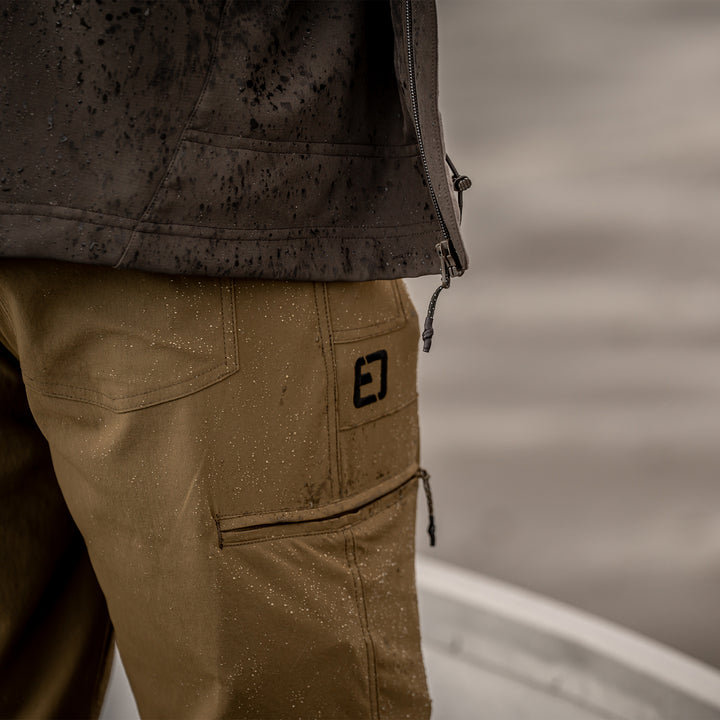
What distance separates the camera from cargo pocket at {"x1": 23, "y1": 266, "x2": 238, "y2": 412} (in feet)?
1.73

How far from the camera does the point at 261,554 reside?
547 mm

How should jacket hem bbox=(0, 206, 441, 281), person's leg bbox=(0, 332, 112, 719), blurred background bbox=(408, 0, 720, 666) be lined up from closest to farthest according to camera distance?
1. jacket hem bbox=(0, 206, 441, 281)
2. person's leg bbox=(0, 332, 112, 719)
3. blurred background bbox=(408, 0, 720, 666)

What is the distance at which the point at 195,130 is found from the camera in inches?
20.0

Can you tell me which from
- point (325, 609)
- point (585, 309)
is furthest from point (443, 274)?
point (585, 309)

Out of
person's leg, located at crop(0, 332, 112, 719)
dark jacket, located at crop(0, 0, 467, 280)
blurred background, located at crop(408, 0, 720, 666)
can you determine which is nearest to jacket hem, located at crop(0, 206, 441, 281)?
dark jacket, located at crop(0, 0, 467, 280)

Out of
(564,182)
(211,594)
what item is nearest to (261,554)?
(211,594)

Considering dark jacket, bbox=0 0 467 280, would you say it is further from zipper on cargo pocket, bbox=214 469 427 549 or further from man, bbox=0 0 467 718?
zipper on cargo pocket, bbox=214 469 427 549

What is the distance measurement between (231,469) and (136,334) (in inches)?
4.4

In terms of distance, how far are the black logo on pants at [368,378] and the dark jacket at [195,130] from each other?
63 millimetres

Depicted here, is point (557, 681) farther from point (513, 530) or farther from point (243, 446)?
point (243, 446)

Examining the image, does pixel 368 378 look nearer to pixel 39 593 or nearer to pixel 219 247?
pixel 219 247

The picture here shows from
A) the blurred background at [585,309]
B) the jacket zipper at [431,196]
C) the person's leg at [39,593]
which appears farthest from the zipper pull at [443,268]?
the blurred background at [585,309]

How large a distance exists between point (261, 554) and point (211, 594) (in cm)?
4

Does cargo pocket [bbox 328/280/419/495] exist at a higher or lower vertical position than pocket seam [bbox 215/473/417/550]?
higher
